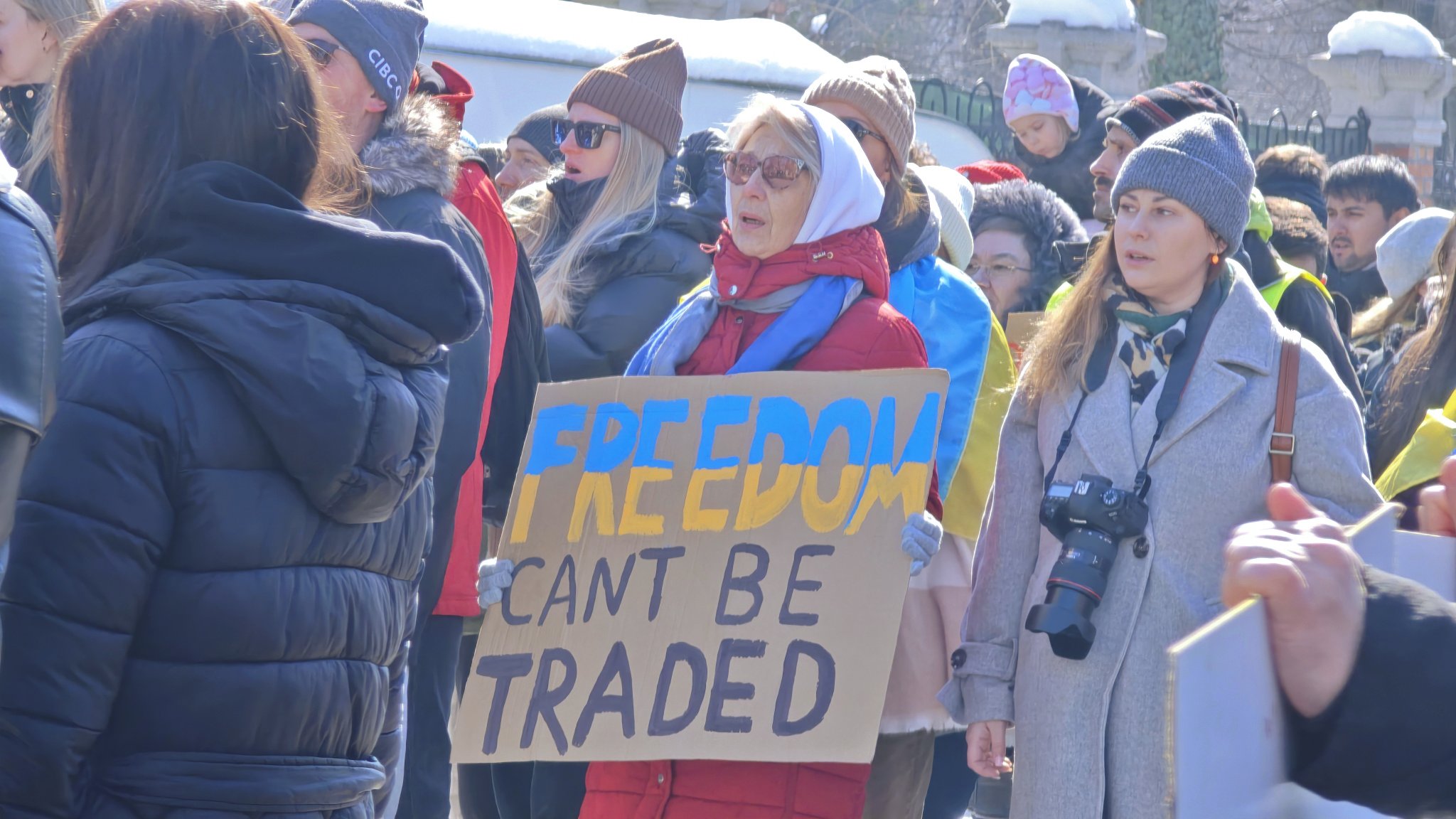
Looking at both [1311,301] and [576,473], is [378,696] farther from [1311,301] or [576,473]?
[1311,301]

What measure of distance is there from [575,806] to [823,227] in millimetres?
1495

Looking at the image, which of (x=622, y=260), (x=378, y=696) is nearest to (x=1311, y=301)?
(x=622, y=260)

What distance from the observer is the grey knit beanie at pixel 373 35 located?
368 centimetres

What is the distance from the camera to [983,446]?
407 cm

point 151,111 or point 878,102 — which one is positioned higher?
point 878,102

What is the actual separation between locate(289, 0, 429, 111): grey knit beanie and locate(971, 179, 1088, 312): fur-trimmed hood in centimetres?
231

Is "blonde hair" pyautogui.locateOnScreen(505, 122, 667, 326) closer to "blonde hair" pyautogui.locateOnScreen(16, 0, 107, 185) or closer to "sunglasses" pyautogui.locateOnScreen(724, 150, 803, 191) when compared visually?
"sunglasses" pyautogui.locateOnScreen(724, 150, 803, 191)

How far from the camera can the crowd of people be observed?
2.09 m

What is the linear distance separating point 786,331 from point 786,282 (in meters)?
0.10

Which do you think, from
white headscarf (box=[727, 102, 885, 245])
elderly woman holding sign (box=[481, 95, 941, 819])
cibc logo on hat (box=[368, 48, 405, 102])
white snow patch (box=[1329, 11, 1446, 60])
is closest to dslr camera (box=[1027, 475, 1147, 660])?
elderly woman holding sign (box=[481, 95, 941, 819])

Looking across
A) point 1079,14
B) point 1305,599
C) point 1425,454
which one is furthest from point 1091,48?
point 1305,599

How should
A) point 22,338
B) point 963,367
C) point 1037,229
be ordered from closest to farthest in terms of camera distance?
point 22,338
point 963,367
point 1037,229

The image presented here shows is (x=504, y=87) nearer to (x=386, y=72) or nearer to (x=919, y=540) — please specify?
(x=386, y=72)

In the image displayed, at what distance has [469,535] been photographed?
3824 mm
